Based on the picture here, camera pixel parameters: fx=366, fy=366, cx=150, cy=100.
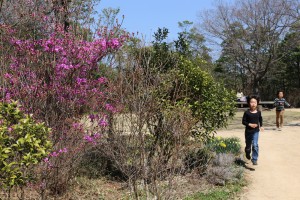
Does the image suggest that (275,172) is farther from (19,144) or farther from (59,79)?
(19,144)

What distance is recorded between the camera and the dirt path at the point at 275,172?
21.3ft

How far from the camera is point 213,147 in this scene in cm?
849

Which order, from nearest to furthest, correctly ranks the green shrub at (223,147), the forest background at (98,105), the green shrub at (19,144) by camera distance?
the green shrub at (19,144) < the forest background at (98,105) < the green shrub at (223,147)

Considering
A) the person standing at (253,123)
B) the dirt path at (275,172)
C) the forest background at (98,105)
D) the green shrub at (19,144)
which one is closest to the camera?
the green shrub at (19,144)

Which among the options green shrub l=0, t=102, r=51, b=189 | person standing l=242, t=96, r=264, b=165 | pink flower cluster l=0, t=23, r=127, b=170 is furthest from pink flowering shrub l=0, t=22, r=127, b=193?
person standing l=242, t=96, r=264, b=165

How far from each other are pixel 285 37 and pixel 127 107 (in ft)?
82.6

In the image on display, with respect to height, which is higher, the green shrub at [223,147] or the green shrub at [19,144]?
the green shrub at [19,144]

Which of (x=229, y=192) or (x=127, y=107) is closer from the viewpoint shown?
(x=127, y=107)

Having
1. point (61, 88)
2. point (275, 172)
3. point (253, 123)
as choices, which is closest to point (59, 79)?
point (61, 88)

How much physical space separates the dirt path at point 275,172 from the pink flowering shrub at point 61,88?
2.96 m

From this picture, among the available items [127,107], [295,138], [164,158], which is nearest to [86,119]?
[127,107]

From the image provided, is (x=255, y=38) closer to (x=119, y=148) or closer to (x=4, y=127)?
(x=119, y=148)

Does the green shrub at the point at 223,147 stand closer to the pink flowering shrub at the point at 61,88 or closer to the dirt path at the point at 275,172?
the dirt path at the point at 275,172

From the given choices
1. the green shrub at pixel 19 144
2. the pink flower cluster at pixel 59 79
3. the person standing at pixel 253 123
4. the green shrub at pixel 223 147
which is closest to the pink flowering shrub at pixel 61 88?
the pink flower cluster at pixel 59 79
